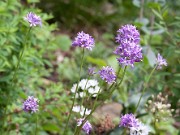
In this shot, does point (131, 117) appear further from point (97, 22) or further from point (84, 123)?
point (97, 22)

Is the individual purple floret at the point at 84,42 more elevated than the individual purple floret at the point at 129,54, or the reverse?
the individual purple floret at the point at 84,42

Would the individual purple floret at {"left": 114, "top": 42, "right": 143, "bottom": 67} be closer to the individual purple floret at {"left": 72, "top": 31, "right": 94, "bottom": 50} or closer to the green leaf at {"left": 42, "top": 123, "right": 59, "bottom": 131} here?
the individual purple floret at {"left": 72, "top": 31, "right": 94, "bottom": 50}

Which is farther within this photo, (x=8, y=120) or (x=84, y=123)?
(x=8, y=120)

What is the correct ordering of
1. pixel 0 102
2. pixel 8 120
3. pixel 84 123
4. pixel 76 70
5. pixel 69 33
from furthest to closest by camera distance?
pixel 69 33 < pixel 76 70 < pixel 8 120 < pixel 0 102 < pixel 84 123

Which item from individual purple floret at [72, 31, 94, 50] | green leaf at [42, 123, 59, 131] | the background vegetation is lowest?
individual purple floret at [72, 31, 94, 50]

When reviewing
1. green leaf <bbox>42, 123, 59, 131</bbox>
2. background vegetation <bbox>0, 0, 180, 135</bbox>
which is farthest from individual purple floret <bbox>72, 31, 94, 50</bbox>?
green leaf <bbox>42, 123, 59, 131</bbox>

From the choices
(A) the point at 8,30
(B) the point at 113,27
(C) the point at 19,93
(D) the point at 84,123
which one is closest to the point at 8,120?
(C) the point at 19,93

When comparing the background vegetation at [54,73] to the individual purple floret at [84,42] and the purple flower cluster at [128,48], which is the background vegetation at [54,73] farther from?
the purple flower cluster at [128,48]

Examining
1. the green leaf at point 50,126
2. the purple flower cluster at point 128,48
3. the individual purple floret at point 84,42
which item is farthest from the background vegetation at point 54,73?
the purple flower cluster at point 128,48
